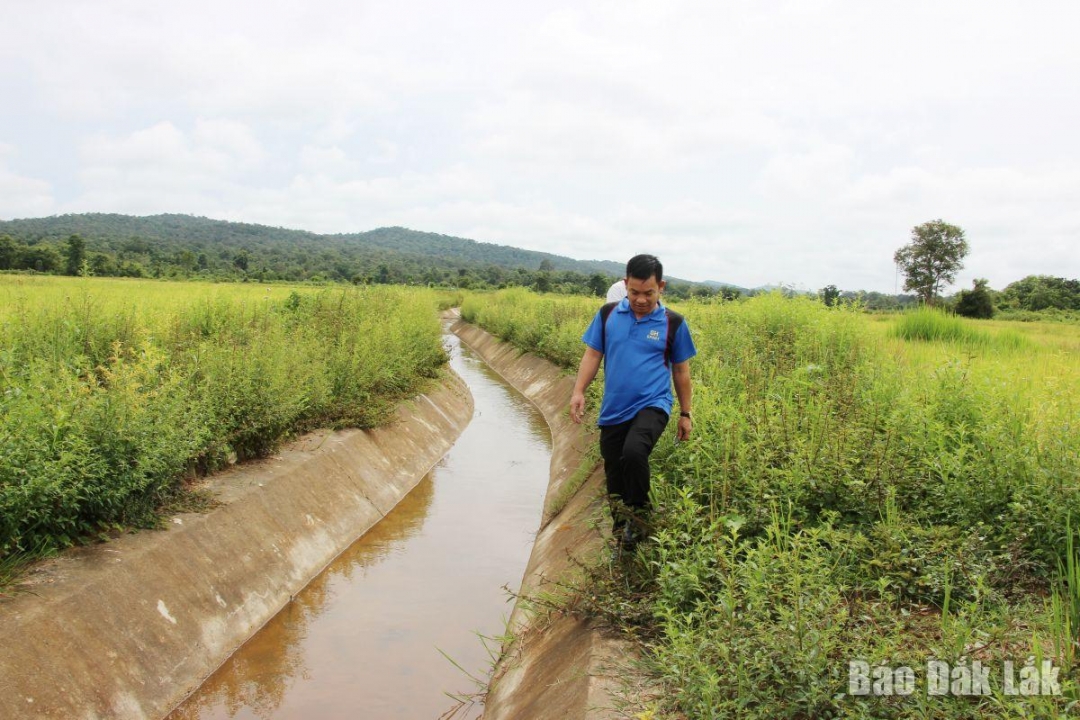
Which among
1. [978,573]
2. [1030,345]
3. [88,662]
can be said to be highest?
[1030,345]

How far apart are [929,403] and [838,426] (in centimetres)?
78

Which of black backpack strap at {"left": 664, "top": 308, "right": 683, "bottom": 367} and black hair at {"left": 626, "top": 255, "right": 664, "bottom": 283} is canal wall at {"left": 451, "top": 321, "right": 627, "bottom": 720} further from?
black hair at {"left": 626, "top": 255, "right": 664, "bottom": 283}

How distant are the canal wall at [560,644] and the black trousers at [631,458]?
32 centimetres

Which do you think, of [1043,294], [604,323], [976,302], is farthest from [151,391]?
[1043,294]

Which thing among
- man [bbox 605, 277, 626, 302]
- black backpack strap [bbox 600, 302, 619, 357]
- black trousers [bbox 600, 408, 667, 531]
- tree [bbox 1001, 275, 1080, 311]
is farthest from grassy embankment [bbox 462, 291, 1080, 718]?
tree [bbox 1001, 275, 1080, 311]

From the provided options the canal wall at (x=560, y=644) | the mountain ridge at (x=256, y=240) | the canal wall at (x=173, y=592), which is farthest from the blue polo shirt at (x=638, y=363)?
the mountain ridge at (x=256, y=240)

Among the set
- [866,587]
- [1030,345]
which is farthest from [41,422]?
[1030,345]

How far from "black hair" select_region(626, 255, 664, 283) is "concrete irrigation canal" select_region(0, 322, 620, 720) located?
1.80 meters

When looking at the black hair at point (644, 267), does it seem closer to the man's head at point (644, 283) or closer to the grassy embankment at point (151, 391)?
the man's head at point (644, 283)

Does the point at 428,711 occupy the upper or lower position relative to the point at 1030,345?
lower

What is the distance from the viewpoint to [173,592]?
4953mm

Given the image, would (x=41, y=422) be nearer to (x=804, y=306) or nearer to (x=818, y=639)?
(x=818, y=639)

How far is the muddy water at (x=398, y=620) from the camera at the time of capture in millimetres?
4750

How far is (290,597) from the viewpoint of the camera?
616 centimetres
